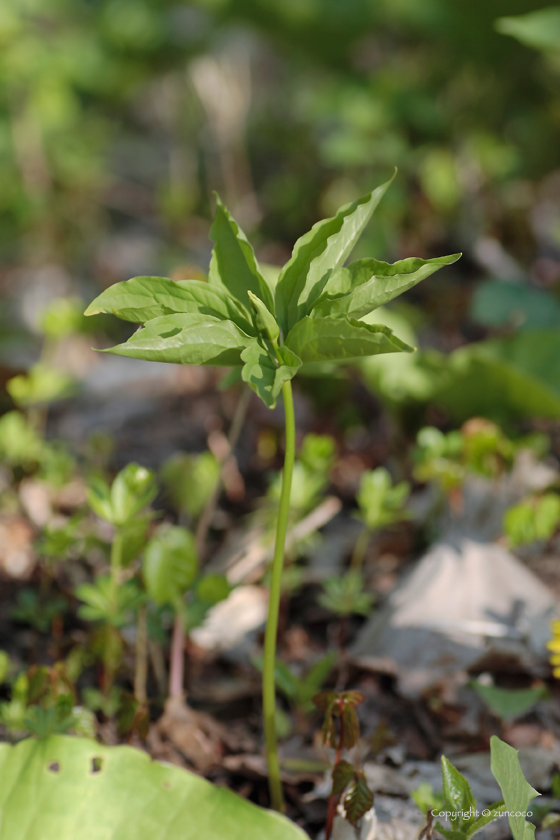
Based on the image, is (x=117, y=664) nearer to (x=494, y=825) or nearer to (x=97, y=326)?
(x=494, y=825)

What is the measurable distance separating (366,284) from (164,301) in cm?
32

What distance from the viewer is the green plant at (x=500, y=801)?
0.99 metres

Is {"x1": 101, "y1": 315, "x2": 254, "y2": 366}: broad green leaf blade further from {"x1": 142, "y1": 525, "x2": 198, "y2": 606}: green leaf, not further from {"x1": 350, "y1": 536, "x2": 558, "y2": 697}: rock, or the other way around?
{"x1": 350, "y1": 536, "x2": 558, "y2": 697}: rock

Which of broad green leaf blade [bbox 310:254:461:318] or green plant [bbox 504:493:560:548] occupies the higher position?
broad green leaf blade [bbox 310:254:461:318]

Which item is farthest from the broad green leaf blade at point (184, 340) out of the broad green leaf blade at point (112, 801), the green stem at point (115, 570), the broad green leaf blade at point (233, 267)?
the broad green leaf blade at point (112, 801)

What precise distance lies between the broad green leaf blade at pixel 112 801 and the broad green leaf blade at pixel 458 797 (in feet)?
0.79

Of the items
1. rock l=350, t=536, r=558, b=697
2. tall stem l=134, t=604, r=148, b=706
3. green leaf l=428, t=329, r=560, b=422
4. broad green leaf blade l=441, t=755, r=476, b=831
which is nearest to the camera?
broad green leaf blade l=441, t=755, r=476, b=831

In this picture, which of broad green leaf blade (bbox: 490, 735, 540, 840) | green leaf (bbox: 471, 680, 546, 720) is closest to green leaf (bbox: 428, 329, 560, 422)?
green leaf (bbox: 471, 680, 546, 720)

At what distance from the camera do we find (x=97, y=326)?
328 cm

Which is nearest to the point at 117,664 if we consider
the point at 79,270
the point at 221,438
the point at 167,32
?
the point at 221,438

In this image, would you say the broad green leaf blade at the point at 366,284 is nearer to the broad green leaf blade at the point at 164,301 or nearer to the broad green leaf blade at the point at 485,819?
the broad green leaf blade at the point at 164,301

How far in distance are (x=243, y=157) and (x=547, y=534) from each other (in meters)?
3.75

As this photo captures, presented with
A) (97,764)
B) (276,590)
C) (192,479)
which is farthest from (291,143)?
(97,764)

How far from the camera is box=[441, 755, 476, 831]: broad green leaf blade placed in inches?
40.4
